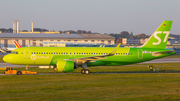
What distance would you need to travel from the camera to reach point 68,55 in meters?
37.9

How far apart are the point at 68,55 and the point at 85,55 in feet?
8.35

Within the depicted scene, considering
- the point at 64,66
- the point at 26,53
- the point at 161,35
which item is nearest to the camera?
the point at 64,66

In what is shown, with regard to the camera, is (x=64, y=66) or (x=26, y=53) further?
(x=26, y=53)

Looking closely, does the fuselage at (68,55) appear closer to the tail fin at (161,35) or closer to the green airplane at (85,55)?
the green airplane at (85,55)

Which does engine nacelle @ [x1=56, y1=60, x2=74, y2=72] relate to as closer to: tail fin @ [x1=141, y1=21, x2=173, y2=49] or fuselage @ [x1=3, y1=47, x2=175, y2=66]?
fuselage @ [x1=3, y1=47, x2=175, y2=66]

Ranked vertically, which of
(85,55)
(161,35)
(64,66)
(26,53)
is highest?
(161,35)

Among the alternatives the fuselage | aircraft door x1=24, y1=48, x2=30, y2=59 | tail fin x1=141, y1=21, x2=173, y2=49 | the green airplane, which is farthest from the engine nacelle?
tail fin x1=141, y1=21, x2=173, y2=49

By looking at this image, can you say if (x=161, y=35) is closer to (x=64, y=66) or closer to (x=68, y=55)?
(x=68, y=55)

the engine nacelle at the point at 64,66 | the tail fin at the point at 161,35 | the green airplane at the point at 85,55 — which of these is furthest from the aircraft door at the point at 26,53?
the tail fin at the point at 161,35

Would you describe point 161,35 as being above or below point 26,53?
above

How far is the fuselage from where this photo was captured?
3753cm

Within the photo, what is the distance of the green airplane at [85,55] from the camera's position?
37.0 m

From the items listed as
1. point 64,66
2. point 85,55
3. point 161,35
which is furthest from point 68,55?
point 161,35

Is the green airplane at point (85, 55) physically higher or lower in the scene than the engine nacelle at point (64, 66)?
higher
